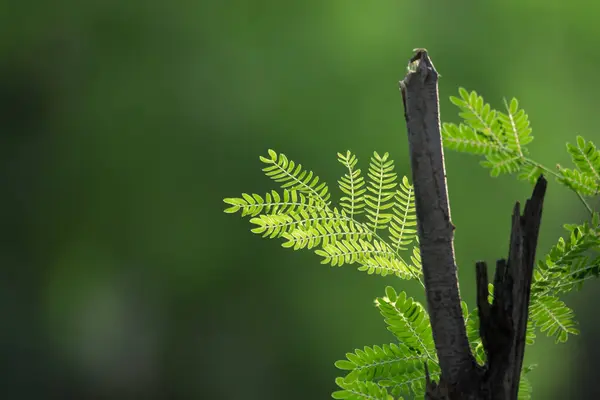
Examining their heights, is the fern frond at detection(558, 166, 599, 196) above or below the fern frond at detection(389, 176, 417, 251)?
above

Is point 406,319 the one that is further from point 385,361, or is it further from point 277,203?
point 277,203

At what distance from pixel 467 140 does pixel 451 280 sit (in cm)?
19

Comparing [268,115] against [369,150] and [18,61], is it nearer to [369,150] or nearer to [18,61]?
[369,150]

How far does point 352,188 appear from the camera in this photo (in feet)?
2.08

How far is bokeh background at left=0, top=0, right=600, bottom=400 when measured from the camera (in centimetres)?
468

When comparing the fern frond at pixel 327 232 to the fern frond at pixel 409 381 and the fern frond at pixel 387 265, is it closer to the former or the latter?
the fern frond at pixel 387 265

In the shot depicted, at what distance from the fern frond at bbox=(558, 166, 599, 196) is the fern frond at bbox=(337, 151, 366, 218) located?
18cm

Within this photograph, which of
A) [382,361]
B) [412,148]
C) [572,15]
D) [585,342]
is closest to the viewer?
[412,148]

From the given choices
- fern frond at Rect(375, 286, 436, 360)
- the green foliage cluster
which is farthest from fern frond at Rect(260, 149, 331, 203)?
fern frond at Rect(375, 286, 436, 360)

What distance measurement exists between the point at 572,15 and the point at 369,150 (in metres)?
1.98

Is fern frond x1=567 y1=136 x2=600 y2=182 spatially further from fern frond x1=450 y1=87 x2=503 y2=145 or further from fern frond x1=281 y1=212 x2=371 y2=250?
fern frond x1=281 y1=212 x2=371 y2=250

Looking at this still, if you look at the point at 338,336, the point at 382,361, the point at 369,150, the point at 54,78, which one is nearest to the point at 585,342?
the point at 338,336

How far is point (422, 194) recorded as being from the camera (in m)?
0.47

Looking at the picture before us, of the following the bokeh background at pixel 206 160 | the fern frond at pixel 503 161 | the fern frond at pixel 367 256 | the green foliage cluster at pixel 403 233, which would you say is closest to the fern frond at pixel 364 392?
the green foliage cluster at pixel 403 233
